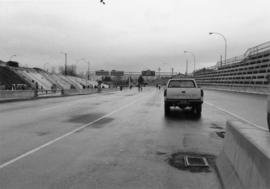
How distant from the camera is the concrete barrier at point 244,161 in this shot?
382 centimetres

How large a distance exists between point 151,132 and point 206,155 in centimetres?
365

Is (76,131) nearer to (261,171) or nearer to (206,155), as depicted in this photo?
(206,155)

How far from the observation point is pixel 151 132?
441 inches

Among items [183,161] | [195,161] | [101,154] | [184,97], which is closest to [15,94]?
[184,97]

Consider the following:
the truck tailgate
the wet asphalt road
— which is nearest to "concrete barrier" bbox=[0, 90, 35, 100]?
the truck tailgate

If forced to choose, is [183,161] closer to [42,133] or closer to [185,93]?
[42,133]

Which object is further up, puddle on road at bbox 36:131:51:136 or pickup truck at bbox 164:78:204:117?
pickup truck at bbox 164:78:204:117

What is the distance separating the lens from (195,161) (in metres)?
7.16

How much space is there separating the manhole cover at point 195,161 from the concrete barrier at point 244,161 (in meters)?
0.42

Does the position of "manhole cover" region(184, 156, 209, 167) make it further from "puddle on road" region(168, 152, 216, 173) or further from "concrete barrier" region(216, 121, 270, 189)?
"concrete barrier" region(216, 121, 270, 189)

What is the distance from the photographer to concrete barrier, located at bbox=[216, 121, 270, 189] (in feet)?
12.5

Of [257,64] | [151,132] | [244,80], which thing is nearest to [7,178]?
[151,132]

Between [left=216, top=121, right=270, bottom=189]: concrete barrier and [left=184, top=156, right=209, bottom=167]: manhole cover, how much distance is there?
42 cm

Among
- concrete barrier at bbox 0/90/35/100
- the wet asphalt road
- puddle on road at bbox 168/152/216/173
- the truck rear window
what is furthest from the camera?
concrete barrier at bbox 0/90/35/100
